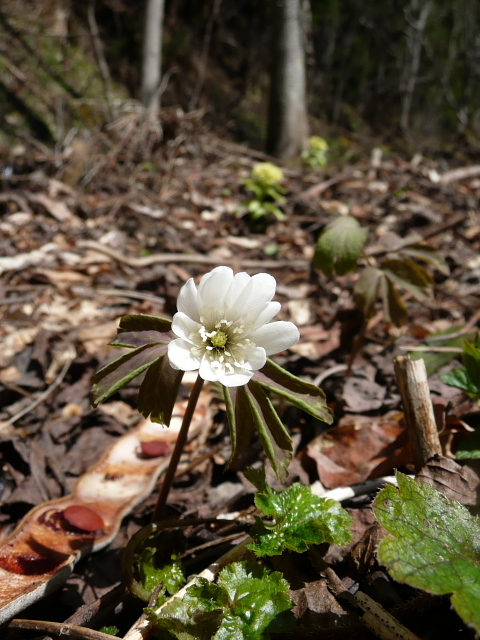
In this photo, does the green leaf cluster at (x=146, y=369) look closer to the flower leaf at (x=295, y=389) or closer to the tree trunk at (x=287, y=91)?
the flower leaf at (x=295, y=389)

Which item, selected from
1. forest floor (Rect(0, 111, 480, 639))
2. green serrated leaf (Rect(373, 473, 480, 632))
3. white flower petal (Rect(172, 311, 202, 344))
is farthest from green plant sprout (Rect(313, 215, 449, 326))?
green serrated leaf (Rect(373, 473, 480, 632))

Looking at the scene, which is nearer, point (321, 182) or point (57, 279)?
point (57, 279)

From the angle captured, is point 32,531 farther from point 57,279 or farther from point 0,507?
point 57,279

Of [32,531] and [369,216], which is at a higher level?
[369,216]

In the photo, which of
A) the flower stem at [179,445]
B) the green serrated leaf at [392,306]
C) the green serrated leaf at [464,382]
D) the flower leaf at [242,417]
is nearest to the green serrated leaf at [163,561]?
the flower stem at [179,445]

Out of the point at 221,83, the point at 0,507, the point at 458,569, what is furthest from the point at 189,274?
the point at 221,83

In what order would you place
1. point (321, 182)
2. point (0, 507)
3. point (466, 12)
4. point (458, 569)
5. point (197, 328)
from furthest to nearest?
point (466, 12)
point (321, 182)
point (0, 507)
point (197, 328)
point (458, 569)
